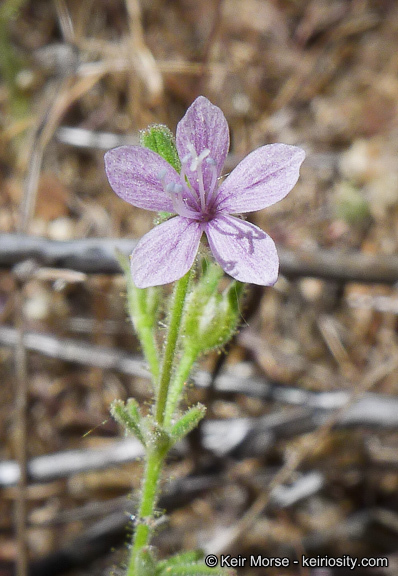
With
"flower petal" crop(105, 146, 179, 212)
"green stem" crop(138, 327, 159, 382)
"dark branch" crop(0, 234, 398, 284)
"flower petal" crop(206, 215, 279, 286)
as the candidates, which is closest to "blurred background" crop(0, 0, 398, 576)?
"dark branch" crop(0, 234, 398, 284)

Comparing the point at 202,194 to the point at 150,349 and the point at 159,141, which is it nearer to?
the point at 159,141

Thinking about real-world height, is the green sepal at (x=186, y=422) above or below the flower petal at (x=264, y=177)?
below

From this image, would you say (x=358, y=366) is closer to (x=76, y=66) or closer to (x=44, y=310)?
(x=44, y=310)

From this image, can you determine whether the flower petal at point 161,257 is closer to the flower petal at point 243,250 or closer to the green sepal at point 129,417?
the flower petal at point 243,250

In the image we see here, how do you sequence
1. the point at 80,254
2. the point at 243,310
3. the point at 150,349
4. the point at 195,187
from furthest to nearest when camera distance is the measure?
the point at 243,310 < the point at 80,254 < the point at 150,349 < the point at 195,187

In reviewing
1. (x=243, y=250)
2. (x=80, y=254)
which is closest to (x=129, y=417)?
(x=243, y=250)

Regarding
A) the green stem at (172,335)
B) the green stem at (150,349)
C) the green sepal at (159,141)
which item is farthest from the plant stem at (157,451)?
the green sepal at (159,141)
